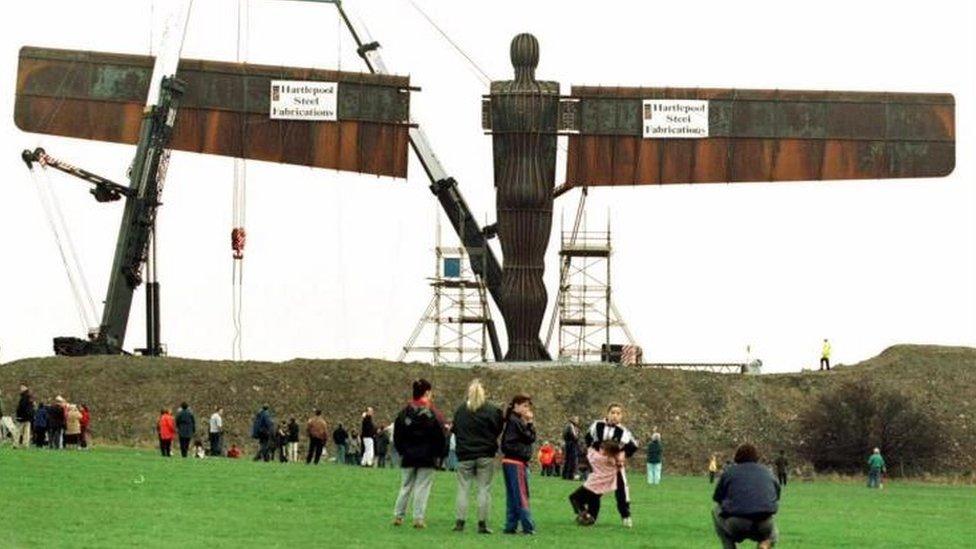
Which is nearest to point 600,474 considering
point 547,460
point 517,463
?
point 517,463

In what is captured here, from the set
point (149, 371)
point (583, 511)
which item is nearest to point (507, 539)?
point (583, 511)

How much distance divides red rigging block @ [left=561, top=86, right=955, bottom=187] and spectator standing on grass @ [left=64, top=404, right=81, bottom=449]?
25.9m

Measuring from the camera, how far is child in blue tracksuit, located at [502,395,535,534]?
2959 cm

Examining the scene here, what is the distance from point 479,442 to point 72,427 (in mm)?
29292

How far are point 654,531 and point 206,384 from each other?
5153 centimetres

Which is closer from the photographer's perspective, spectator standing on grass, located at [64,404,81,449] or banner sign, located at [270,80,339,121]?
spectator standing on grass, located at [64,404,81,449]

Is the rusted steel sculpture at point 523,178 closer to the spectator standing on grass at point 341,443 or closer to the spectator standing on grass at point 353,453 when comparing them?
the spectator standing on grass at point 353,453

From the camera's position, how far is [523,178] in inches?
3017

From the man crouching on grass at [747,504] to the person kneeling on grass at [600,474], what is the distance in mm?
6722

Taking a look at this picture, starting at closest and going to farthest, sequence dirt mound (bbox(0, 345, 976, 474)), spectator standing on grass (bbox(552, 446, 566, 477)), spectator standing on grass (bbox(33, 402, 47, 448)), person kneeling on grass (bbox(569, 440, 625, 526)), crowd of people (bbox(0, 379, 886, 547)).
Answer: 1. crowd of people (bbox(0, 379, 886, 547))
2. person kneeling on grass (bbox(569, 440, 625, 526))
3. spectator standing on grass (bbox(33, 402, 47, 448))
4. spectator standing on grass (bbox(552, 446, 566, 477))
5. dirt mound (bbox(0, 345, 976, 474))

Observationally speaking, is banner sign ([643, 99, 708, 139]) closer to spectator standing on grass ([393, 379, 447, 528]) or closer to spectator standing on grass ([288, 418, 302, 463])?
spectator standing on grass ([288, 418, 302, 463])

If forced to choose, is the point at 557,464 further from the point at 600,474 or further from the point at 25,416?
the point at 600,474

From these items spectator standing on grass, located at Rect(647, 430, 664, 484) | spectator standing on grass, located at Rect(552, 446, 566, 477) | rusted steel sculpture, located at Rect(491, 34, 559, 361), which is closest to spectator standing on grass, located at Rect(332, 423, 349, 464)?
spectator standing on grass, located at Rect(552, 446, 566, 477)

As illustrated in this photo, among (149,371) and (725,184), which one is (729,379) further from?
(149,371)
